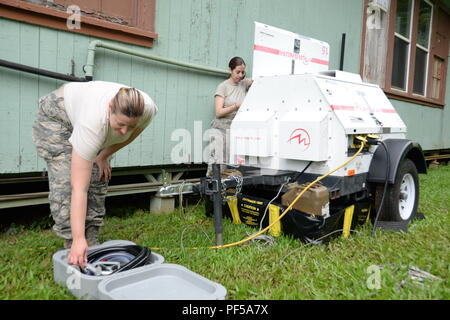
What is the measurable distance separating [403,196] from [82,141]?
2950 millimetres

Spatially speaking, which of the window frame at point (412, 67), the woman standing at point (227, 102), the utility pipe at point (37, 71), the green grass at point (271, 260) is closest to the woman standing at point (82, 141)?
the green grass at point (271, 260)

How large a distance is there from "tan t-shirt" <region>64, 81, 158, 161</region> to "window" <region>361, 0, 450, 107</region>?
579 cm

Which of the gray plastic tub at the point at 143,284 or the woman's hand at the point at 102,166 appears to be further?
the woman's hand at the point at 102,166

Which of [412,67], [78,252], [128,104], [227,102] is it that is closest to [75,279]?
[78,252]

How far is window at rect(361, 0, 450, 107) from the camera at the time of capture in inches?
277

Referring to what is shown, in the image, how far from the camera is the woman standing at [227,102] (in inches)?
157

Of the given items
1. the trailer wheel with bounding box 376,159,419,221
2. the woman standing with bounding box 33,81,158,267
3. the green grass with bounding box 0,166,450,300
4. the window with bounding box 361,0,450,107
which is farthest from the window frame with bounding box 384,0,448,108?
the woman standing with bounding box 33,81,158,267

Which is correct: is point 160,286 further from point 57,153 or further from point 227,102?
point 227,102

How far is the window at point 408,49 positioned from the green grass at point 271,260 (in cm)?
438

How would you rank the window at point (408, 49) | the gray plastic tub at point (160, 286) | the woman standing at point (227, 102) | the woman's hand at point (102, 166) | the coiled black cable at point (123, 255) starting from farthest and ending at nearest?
the window at point (408, 49)
the woman standing at point (227, 102)
the woman's hand at point (102, 166)
the coiled black cable at point (123, 255)
the gray plastic tub at point (160, 286)

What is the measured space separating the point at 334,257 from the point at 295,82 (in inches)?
56.1

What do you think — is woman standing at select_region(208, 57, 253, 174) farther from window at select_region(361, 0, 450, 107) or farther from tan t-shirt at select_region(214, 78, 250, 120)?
window at select_region(361, 0, 450, 107)

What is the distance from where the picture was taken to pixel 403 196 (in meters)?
3.59

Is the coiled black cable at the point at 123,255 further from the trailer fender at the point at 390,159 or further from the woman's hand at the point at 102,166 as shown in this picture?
the trailer fender at the point at 390,159
